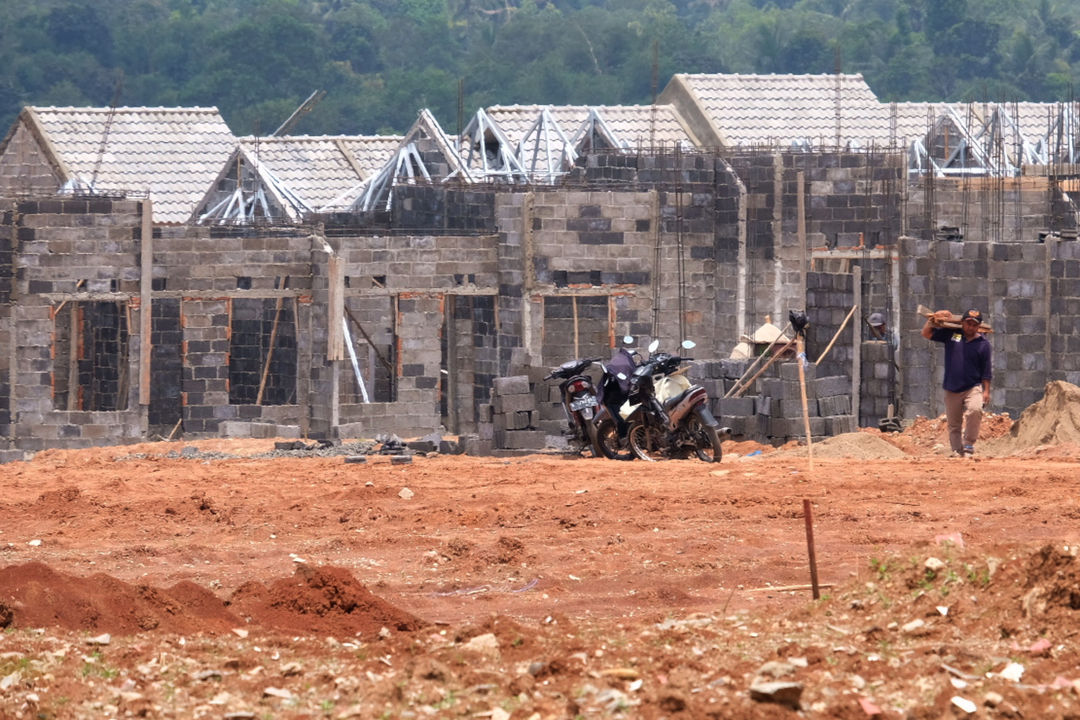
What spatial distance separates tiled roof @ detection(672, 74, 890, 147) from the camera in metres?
37.9

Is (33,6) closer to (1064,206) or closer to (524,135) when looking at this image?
(524,135)

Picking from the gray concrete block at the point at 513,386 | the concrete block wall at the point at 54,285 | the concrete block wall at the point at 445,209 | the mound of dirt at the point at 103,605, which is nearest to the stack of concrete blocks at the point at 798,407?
the gray concrete block at the point at 513,386

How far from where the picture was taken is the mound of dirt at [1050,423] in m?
17.6

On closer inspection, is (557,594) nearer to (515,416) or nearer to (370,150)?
(515,416)

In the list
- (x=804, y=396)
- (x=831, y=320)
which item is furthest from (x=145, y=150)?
(x=804, y=396)

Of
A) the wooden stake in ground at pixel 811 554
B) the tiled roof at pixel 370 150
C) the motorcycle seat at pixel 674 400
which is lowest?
the wooden stake in ground at pixel 811 554

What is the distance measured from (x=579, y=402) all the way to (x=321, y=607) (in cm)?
789

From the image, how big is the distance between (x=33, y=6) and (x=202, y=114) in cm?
5300

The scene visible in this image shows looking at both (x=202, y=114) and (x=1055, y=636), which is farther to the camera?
(x=202, y=114)

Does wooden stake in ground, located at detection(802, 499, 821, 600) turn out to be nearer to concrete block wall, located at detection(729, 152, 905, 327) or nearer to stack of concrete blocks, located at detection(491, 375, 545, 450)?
stack of concrete blocks, located at detection(491, 375, 545, 450)

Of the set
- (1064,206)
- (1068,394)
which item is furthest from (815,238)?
(1068,394)

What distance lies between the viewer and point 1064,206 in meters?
27.4

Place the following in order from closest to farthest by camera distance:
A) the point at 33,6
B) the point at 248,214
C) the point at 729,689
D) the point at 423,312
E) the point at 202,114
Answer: the point at 729,689, the point at 423,312, the point at 248,214, the point at 202,114, the point at 33,6

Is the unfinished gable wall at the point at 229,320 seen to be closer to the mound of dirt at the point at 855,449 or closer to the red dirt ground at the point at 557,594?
the red dirt ground at the point at 557,594
